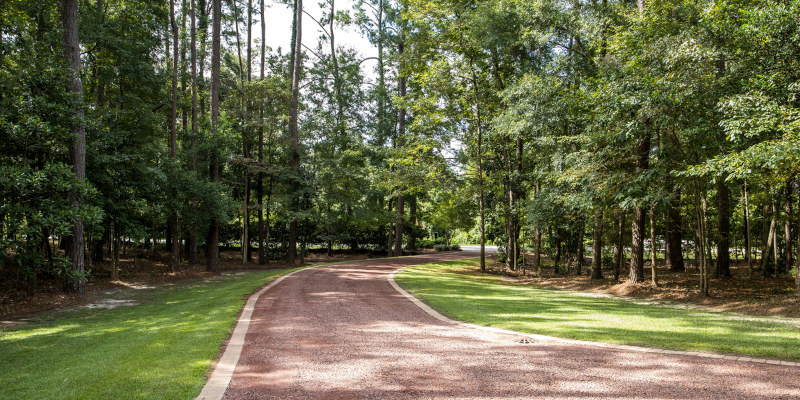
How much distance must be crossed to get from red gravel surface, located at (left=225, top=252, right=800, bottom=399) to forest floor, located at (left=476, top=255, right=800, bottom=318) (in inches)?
256

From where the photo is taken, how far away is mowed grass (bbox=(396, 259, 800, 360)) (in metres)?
5.50

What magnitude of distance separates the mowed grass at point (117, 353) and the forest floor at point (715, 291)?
36.7ft

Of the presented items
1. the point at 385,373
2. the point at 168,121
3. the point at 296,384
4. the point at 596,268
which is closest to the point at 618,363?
the point at 385,373

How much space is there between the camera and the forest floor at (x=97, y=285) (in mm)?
10180

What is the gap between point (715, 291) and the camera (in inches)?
473

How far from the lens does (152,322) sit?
7770 millimetres

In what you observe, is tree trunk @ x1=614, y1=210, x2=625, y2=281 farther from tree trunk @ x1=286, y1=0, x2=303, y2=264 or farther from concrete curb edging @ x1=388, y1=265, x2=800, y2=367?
tree trunk @ x1=286, y1=0, x2=303, y2=264

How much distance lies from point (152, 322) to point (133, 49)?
12720 mm

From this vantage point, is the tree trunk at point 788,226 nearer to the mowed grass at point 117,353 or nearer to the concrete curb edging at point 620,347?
the concrete curb edging at point 620,347

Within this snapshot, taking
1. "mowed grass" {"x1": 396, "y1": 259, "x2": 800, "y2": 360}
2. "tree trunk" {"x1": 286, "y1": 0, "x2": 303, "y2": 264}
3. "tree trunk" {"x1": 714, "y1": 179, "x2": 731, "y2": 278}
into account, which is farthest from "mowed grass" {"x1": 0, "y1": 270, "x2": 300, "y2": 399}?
"tree trunk" {"x1": 714, "y1": 179, "x2": 731, "y2": 278}

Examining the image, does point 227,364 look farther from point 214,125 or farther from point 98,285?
point 214,125

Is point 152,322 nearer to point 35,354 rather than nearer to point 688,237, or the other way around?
point 35,354

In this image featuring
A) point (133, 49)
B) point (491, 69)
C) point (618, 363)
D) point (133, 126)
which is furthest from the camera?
point (491, 69)

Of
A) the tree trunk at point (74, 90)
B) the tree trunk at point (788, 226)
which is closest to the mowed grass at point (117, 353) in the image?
the tree trunk at point (74, 90)
